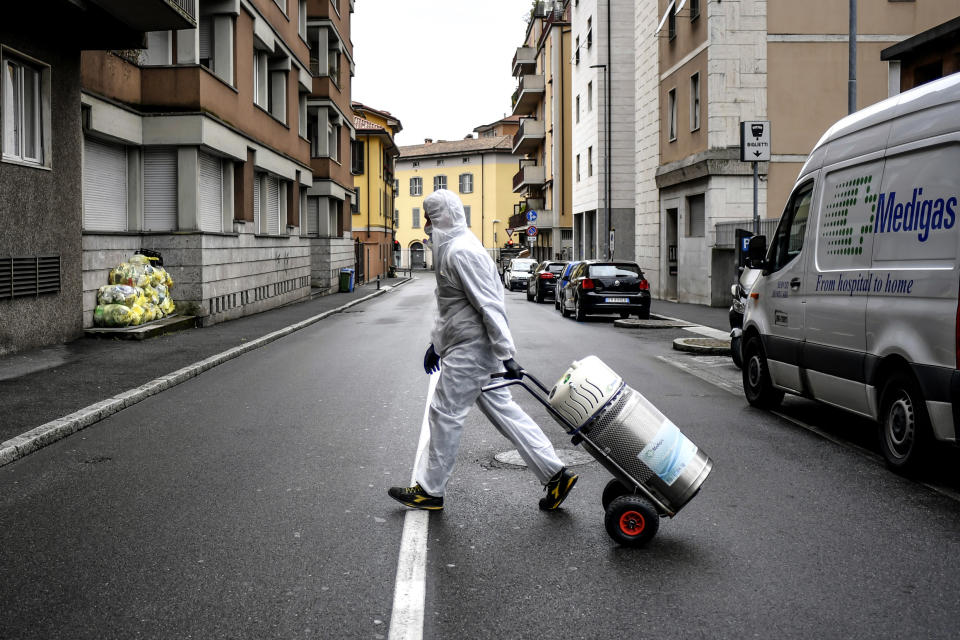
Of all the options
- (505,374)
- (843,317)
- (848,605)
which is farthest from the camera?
(843,317)

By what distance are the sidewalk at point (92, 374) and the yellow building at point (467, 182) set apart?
75.4m

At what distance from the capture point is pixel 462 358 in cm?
543

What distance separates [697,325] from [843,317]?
42.7ft

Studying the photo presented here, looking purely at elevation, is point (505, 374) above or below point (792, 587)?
above

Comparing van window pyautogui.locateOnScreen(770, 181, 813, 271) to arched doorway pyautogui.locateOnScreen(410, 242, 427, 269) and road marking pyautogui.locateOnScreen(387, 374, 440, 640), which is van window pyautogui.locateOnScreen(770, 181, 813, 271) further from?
arched doorway pyautogui.locateOnScreen(410, 242, 427, 269)

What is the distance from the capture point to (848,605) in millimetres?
4008

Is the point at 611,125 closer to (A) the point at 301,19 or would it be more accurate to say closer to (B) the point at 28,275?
(A) the point at 301,19

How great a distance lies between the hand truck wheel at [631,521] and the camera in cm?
484

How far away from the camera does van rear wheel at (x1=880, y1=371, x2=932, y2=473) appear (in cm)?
622

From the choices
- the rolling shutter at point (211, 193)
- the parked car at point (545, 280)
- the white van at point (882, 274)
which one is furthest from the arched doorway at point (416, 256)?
the white van at point (882, 274)

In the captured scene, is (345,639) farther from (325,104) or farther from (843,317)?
(325,104)

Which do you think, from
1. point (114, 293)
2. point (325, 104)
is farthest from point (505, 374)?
point (325, 104)

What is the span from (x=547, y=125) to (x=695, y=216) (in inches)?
1349

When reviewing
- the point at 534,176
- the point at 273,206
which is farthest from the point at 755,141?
the point at 534,176
